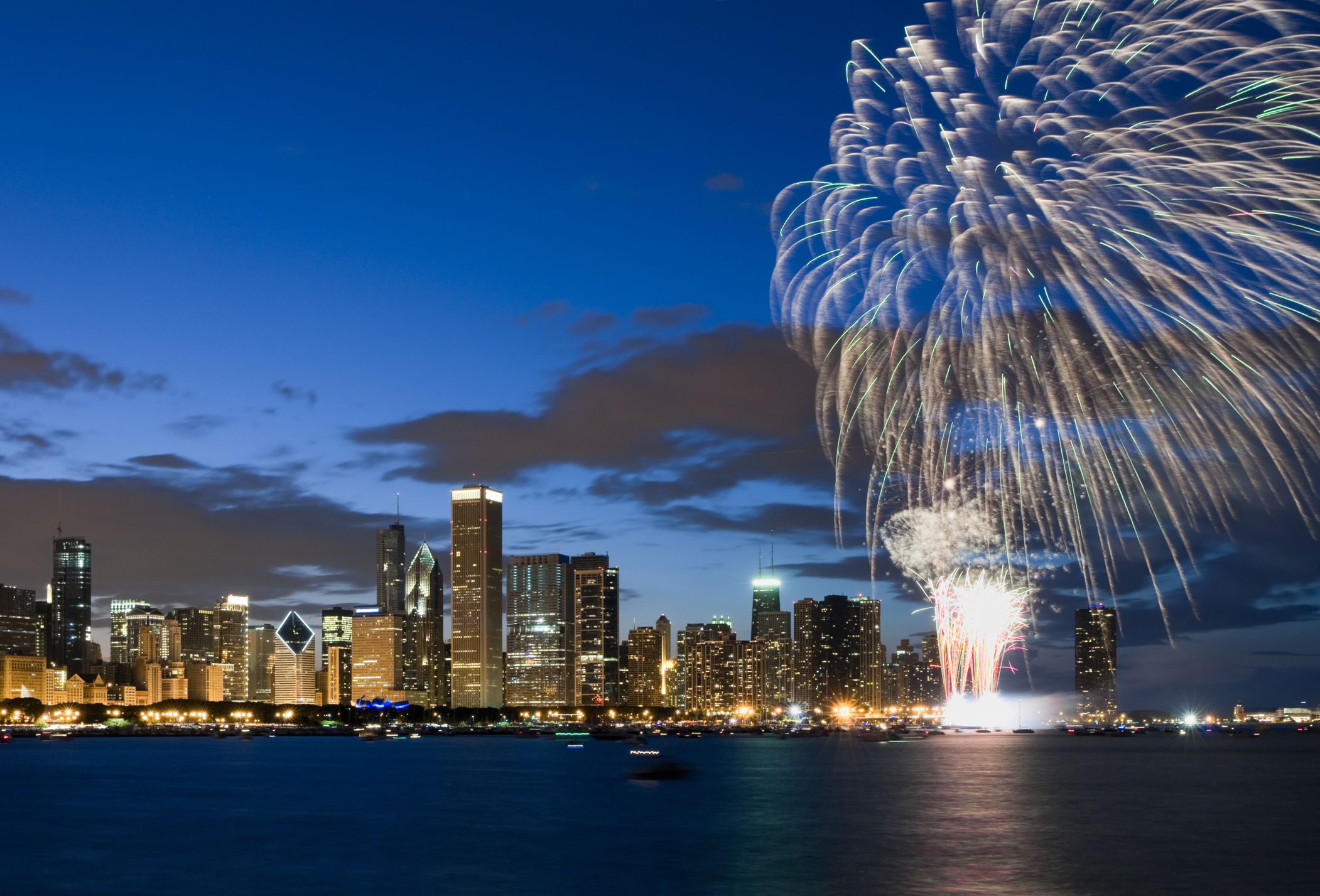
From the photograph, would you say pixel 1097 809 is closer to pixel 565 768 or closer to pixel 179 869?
pixel 179 869

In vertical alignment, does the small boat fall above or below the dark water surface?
below

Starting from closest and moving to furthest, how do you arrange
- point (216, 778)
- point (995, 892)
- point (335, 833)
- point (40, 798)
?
point (995, 892) < point (335, 833) < point (40, 798) < point (216, 778)

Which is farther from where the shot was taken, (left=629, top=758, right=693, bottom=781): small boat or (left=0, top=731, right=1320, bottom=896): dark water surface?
(left=629, top=758, right=693, bottom=781): small boat

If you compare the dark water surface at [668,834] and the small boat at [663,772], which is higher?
the dark water surface at [668,834]

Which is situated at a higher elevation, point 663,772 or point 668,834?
point 668,834

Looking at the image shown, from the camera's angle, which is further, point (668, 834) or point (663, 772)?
point (663, 772)

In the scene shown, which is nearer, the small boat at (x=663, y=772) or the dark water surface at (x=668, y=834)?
the dark water surface at (x=668, y=834)

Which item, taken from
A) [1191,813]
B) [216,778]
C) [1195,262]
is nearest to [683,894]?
[1195,262]

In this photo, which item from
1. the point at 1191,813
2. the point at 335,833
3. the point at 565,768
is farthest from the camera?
the point at 565,768
